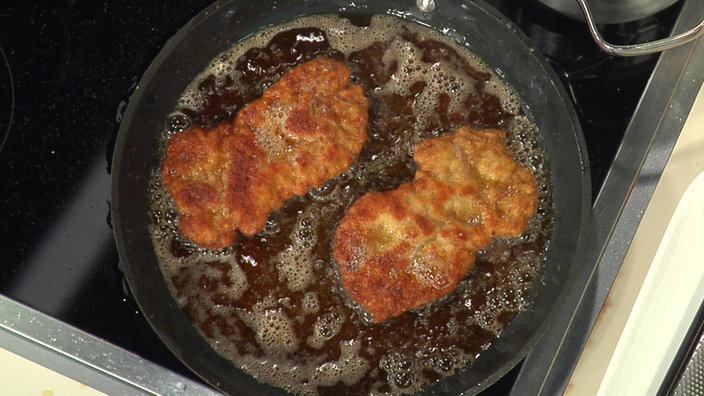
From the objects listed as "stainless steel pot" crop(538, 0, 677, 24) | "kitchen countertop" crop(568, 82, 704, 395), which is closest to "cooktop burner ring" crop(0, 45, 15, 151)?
"stainless steel pot" crop(538, 0, 677, 24)

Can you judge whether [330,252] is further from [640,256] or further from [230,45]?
[640,256]

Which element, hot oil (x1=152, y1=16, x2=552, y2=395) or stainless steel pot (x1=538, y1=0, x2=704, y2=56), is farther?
hot oil (x1=152, y1=16, x2=552, y2=395)

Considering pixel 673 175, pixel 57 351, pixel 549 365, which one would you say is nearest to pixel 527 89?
pixel 673 175

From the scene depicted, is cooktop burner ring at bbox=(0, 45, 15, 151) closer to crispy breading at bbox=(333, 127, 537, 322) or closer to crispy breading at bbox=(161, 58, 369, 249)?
crispy breading at bbox=(161, 58, 369, 249)

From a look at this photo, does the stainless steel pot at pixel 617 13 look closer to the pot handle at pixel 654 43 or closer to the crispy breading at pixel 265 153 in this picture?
the pot handle at pixel 654 43

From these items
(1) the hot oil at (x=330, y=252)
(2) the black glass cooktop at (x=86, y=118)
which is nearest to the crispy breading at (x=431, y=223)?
(1) the hot oil at (x=330, y=252)

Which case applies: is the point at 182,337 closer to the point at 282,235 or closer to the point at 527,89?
the point at 282,235
